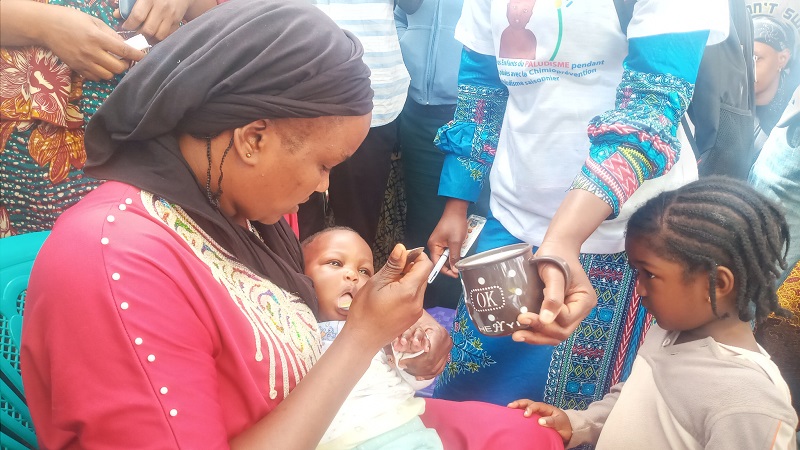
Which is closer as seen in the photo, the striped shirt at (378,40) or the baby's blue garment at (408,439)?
the baby's blue garment at (408,439)

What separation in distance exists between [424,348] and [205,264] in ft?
2.22

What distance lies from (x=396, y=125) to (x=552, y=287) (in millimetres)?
1598

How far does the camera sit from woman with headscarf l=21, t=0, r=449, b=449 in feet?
2.97

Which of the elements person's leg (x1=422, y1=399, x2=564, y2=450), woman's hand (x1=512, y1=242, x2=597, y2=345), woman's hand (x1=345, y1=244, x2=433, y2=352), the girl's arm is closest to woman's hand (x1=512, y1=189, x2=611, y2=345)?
woman's hand (x1=512, y1=242, x2=597, y2=345)

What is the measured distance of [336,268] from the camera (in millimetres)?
1772

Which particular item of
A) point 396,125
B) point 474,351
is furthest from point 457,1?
point 474,351

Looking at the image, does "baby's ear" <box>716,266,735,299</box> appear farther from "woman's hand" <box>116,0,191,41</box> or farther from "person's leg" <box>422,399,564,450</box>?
"woman's hand" <box>116,0,191,41</box>

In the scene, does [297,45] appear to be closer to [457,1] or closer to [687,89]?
[687,89]

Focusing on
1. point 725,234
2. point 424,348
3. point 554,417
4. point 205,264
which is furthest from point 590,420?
point 205,264

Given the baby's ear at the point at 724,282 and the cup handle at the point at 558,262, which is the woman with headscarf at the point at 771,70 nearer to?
the baby's ear at the point at 724,282

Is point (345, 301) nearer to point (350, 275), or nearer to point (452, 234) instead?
point (350, 275)

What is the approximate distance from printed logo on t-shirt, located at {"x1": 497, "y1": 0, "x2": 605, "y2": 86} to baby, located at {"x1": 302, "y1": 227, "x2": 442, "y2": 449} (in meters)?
0.68

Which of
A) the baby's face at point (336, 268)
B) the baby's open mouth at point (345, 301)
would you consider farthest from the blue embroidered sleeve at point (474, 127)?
the baby's open mouth at point (345, 301)

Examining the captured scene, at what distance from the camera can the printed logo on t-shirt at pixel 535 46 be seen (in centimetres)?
149
